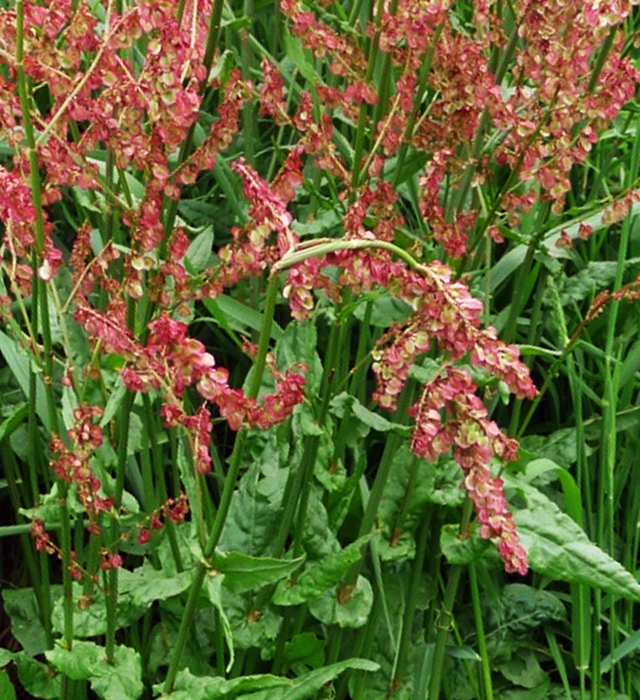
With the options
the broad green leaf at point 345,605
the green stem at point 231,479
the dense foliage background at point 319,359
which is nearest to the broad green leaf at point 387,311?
the dense foliage background at point 319,359

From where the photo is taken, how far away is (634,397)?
2033 millimetres

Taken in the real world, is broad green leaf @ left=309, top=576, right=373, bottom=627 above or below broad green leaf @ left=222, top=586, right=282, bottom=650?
above

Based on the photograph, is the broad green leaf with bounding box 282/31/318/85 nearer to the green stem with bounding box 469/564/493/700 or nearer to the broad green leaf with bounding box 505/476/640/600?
the broad green leaf with bounding box 505/476/640/600

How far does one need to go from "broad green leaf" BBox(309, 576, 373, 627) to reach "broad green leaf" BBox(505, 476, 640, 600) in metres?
0.22

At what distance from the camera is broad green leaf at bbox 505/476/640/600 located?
1.39 m

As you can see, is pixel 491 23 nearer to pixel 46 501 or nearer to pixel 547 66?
pixel 547 66

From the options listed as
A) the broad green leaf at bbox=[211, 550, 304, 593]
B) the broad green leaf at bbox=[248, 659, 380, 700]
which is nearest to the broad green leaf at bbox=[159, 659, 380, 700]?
the broad green leaf at bbox=[248, 659, 380, 700]

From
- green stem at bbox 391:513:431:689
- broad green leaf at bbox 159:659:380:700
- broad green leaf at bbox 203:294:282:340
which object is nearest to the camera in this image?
broad green leaf at bbox 159:659:380:700

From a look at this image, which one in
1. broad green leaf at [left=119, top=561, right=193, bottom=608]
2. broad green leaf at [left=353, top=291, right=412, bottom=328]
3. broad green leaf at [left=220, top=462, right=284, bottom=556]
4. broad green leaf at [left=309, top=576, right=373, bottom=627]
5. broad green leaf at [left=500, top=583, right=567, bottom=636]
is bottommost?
broad green leaf at [left=500, top=583, right=567, bottom=636]

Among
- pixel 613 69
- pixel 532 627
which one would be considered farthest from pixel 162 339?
pixel 532 627

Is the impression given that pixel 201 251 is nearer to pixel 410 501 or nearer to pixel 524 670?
pixel 410 501

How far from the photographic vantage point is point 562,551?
4.75 feet

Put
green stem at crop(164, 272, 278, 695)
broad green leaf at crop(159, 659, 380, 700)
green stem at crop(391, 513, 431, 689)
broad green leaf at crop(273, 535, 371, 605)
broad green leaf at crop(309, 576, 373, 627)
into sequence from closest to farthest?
green stem at crop(164, 272, 278, 695)
broad green leaf at crop(159, 659, 380, 700)
broad green leaf at crop(273, 535, 371, 605)
broad green leaf at crop(309, 576, 373, 627)
green stem at crop(391, 513, 431, 689)

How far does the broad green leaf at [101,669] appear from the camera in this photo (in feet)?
4.28
